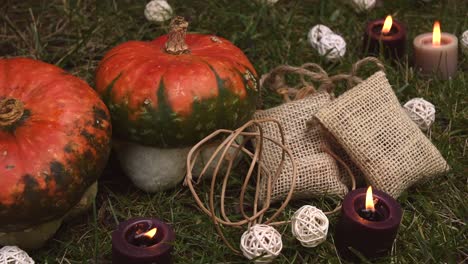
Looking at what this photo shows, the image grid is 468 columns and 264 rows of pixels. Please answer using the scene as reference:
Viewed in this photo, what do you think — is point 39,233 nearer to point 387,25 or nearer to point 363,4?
point 387,25

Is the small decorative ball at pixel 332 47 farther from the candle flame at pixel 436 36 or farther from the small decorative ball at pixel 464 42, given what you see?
the small decorative ball at pixel 464 42

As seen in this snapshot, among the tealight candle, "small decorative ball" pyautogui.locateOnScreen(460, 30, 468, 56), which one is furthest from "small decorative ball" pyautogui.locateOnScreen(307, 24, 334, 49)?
the tealight candle

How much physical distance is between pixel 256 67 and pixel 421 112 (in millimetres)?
778

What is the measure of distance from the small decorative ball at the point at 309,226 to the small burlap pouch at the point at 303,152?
8.2 inches

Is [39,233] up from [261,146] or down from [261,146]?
down

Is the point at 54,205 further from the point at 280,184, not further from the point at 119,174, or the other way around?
the point at 280,184

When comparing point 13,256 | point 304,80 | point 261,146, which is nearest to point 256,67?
point 304,80

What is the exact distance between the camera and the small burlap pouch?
2.37 meters

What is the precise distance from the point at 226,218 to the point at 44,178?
1.83 feet

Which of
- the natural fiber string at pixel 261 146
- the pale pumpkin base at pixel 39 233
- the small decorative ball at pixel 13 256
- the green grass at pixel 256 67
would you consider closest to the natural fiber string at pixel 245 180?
the natural fiber string at pixel 261 146

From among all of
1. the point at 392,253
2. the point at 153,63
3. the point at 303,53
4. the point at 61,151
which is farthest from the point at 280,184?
the point at 303,53

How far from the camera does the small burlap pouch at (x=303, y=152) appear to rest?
2367 millimetres

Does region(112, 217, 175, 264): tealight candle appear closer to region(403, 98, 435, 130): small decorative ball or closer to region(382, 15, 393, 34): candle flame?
region(403, 98, 435, 130): small decorative ball

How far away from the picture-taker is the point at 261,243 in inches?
81.1
